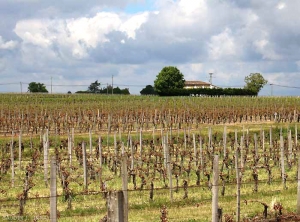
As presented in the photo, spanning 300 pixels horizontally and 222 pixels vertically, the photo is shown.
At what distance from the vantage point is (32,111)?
4353 centimetres

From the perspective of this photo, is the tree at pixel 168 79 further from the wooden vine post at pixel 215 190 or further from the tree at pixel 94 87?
the wooden vine post at pixel 215 190

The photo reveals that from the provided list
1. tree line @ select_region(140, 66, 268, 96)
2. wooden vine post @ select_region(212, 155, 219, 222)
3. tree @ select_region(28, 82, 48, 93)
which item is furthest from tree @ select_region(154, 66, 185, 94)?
wooden vine post @ select_region(212, 155, 219, 222)

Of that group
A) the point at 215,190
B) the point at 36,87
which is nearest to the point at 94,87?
the point at 36,87

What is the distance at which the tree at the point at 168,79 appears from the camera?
10100 cm

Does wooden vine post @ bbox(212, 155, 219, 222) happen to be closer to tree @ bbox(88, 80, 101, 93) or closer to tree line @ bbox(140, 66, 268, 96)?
tree line @ bbox(140, 66, 268, 96)

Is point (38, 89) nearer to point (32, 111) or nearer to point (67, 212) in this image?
point (32, 111)

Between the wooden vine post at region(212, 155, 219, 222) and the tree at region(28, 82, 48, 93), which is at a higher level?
the tree at region(28, 82, 48, 93)

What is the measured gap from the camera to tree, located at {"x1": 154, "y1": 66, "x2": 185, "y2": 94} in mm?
101000

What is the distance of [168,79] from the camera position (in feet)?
334

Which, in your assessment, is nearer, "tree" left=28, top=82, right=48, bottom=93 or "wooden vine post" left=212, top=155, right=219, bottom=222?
"wooden vine post" left=212, top=155, right=219, bottom=222

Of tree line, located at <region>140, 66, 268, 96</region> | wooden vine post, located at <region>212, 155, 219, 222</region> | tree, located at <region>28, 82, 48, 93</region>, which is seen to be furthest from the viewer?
tree, located at <region>28, 82, 48, 93</region>

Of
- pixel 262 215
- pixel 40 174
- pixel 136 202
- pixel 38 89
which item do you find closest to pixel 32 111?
pixel 40 174

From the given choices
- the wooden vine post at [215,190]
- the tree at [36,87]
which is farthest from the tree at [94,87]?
the wooden vine post at [215,190]

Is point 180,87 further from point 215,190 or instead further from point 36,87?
point 215,190
